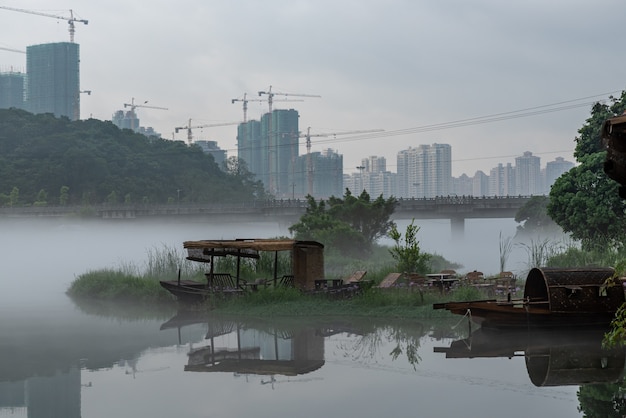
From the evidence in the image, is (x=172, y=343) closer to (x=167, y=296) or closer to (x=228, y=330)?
(x=228, y=330)

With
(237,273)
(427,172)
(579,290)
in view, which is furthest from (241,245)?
(427,172)

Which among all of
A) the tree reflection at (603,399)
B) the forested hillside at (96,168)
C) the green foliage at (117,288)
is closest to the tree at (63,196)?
the forested hillside at (96,168)

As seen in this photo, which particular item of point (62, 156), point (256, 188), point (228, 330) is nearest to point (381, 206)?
point (228, 330)

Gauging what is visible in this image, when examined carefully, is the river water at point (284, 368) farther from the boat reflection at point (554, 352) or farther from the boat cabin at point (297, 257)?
the boat cabin at point (297, 257)

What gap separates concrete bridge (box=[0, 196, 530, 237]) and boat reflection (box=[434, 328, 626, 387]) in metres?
53.6

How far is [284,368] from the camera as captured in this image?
14602 mm

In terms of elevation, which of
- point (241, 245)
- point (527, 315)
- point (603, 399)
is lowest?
point (603, 399)

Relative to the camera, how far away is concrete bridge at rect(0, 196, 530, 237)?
7119 centimetres

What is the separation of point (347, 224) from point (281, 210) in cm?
3311

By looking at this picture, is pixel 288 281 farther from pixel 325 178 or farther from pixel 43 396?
pixel 325 178

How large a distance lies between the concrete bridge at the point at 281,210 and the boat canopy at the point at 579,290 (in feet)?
175

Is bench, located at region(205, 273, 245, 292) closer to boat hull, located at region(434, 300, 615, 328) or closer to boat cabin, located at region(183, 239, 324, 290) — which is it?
boat cabin, located at region(183, 239, 324, 290)

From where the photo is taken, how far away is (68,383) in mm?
13633

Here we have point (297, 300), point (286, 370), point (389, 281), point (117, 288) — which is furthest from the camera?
point (117, 288)
